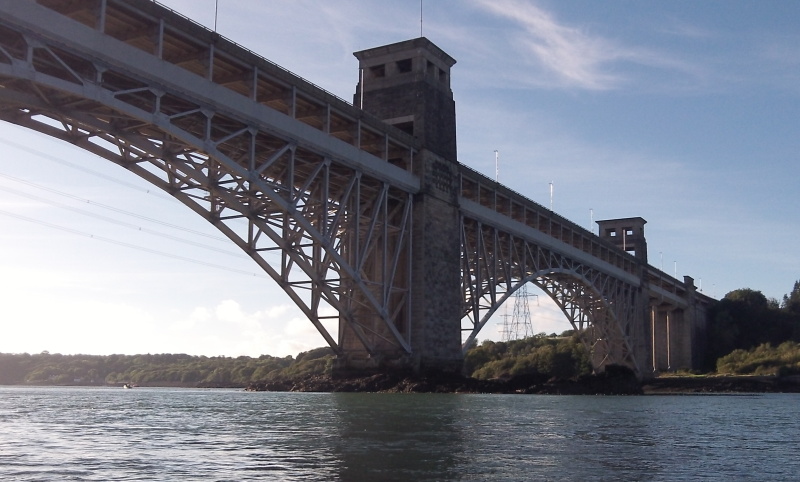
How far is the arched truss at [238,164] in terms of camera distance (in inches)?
1336

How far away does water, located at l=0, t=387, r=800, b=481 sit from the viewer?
1531 centimetres

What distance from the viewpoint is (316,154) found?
4669 cm

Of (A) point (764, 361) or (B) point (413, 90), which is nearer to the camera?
(B) point (413, 90)

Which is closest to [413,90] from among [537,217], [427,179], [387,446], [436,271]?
[427,179]

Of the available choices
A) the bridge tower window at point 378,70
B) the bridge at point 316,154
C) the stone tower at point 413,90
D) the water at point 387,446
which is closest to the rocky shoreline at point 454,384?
the bridge at point 316,154

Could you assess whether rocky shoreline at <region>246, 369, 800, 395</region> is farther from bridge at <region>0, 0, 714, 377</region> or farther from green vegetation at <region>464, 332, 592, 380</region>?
green vegetation at <region>464, 332, 592, 380</region>

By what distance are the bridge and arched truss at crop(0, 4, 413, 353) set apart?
0.33 ft

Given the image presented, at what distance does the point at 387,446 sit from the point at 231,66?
2817cm

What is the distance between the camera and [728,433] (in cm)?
2655

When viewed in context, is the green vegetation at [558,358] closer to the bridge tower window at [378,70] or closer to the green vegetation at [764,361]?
the green vegetation at [764,361]

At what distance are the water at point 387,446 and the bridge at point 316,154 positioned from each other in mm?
12704

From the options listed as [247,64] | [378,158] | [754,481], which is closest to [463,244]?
[378,158]

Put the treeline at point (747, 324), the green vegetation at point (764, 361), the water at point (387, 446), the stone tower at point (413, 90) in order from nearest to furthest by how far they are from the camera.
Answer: the water at point (387, 446) < the stone tower at point (413, 90) < the green vegetation at point (764, 361) < the treeline at point (747, 324)

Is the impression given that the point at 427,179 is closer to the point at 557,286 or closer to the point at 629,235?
the point at 557,286
